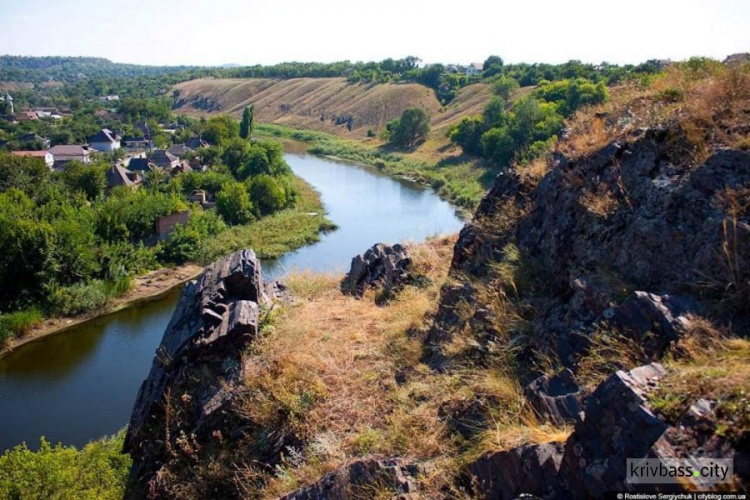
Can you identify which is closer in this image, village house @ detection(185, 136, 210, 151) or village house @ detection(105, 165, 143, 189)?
village house @ detection(105, 165, 143, 189)

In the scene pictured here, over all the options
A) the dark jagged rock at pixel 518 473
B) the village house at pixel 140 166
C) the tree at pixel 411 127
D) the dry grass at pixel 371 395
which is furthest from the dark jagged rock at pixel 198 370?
the tree at pixel 411 127

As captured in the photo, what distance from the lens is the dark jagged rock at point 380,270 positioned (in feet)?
34.4

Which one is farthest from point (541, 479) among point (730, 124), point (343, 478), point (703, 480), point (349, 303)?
point (349, 303)

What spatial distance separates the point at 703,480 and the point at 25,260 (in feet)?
81.3

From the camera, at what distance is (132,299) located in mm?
23656

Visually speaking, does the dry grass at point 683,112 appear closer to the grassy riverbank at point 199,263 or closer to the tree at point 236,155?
the grassy riverbank at point 199,263

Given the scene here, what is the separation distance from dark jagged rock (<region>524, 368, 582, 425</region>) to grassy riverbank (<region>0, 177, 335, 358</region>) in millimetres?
20784

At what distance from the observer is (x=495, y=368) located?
17.7ft

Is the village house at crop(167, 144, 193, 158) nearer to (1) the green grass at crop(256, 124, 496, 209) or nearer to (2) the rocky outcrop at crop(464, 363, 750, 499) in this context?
(1) the green grass at crop(256, 124, 496, 209)

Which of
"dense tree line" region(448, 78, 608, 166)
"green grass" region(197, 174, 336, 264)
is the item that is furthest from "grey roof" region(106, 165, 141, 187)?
"dense tree line" region(448, 78, 608, 166)

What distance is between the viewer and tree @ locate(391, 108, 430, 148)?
2478 inches

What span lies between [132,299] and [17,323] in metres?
4.69

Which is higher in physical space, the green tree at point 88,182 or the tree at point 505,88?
the tree at point 505,88

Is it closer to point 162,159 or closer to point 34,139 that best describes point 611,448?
point 162,159
